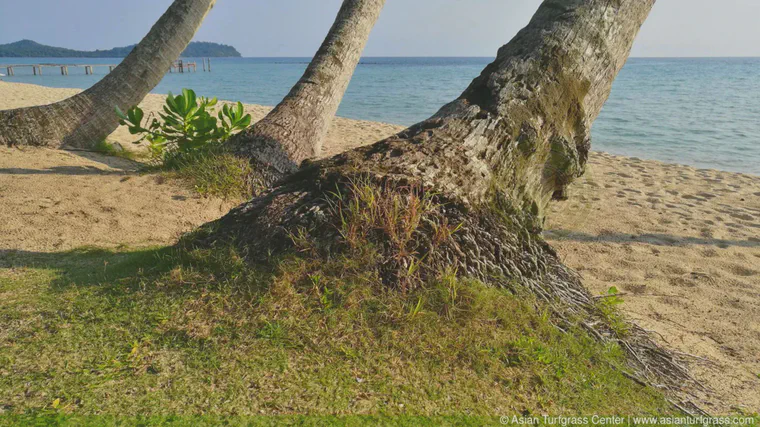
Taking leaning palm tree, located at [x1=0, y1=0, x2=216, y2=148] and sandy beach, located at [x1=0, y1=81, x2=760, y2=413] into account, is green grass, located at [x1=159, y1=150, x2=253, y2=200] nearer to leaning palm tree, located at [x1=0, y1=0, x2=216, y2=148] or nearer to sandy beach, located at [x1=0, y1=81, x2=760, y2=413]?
sandy beach, located at [x1=0, y1=81, x2=760, y2=413]

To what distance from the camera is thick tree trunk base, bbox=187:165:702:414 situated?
2898mm

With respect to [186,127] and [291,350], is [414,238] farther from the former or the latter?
[186,127]

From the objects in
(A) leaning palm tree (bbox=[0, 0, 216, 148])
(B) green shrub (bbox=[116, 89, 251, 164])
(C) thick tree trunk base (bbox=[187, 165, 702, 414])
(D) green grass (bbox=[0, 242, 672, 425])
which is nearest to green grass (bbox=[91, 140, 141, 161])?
(A) leaning palm tree (bbox=[0, 0, 216, 148])

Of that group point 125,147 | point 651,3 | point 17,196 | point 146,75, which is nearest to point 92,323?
point 17,196

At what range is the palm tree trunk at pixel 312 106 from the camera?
6.23 m

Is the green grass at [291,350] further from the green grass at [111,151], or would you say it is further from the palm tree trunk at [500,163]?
the green grass at [111,151]

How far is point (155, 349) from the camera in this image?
2.53m

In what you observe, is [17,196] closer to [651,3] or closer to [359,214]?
[359,214]

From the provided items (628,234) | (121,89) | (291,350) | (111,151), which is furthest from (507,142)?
(111,151)

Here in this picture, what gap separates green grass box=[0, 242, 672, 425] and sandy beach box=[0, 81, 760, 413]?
3.36 ft

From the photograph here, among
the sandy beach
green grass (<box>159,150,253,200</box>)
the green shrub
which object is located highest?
the green shrub

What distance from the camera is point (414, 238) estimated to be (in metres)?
2.93

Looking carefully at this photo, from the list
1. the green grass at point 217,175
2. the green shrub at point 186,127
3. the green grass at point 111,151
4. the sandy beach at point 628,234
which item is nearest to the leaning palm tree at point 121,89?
the green grass at point 111,151

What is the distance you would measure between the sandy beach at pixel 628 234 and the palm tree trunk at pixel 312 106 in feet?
3.07
